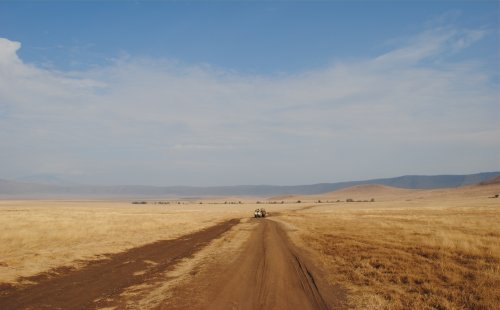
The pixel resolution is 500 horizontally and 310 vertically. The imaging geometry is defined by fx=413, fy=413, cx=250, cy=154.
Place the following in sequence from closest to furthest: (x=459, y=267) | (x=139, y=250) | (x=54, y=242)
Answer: (x=459, y=267), (x=139, y=250), (x=54, y=242)

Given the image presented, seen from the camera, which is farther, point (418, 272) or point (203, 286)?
point (418, 272)

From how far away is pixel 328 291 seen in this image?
466 inches

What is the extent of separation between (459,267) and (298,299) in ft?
22.4

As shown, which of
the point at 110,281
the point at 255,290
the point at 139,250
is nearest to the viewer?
the point at 255,290

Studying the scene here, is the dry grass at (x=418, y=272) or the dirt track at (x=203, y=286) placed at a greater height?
the dirt track at (x=203, y=286)

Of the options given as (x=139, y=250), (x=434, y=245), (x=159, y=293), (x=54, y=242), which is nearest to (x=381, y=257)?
(x=434, y=245)

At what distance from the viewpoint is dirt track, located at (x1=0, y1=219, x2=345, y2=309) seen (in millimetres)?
10289

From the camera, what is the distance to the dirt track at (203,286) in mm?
10289

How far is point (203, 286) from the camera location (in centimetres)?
1232

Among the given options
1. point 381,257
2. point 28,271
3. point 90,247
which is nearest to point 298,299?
point 381,257

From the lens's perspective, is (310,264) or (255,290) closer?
(255,290)

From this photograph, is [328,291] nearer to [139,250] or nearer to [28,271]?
[28,271]

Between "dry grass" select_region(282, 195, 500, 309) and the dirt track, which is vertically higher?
the dirt track

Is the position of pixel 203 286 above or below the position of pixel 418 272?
above
